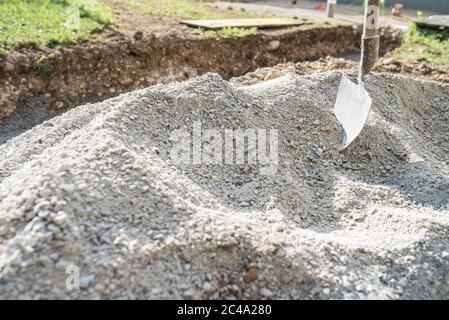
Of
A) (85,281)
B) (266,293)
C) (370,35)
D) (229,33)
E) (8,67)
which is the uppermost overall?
(370,35)

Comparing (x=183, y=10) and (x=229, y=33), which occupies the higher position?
(x=183, y=10)

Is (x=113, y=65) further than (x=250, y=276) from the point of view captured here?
Yes

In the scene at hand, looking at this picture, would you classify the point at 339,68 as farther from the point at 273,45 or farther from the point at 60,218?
the point at 60,218

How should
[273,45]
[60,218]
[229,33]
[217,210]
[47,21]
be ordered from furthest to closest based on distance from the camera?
1. [273,45]
2. [229,33]
3. [47,21]
4. [217,210]
5. [60,218]

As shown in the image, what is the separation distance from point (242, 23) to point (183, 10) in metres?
1.46

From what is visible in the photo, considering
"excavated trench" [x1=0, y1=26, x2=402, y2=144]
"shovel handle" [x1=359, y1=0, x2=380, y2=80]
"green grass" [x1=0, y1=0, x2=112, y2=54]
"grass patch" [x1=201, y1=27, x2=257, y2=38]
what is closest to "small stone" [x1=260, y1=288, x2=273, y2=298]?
"shovel handle" [x1=359, y1=0, x2=380, y2=80]

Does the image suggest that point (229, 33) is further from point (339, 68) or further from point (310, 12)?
point (310, 12)

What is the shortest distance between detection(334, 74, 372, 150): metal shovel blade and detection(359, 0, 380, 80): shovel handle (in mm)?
159

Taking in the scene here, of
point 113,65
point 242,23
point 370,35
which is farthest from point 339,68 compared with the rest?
point 242,23

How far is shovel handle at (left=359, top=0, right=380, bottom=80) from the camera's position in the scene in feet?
11.2

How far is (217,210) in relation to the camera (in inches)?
95.4

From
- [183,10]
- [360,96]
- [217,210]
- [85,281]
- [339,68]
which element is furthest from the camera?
[183,10]
